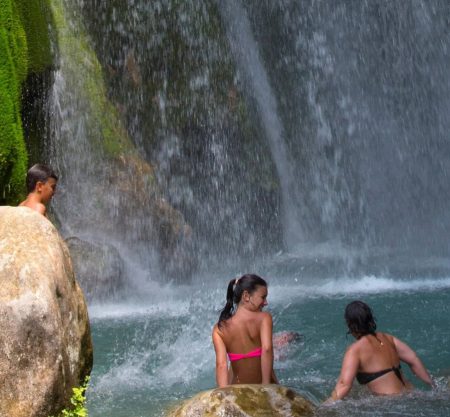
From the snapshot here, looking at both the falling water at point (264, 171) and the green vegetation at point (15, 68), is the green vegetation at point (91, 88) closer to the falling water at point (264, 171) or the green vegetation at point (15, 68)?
the falling water at point (264, 171)

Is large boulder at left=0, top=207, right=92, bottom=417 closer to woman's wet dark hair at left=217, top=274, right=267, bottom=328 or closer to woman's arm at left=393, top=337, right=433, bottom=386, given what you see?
woman's wet dark hair at left=217, top=274, right=267, bottom=328

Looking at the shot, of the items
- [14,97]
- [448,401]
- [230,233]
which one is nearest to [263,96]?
[230,233]

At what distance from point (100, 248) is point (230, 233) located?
201 inches

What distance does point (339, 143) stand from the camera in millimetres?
21734

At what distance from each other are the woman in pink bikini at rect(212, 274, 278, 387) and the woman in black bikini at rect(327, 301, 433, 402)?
0.56 m

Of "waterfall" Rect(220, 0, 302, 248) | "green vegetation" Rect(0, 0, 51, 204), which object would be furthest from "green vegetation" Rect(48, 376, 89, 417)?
"waterfall" Rect(220, 0, 302, 248)

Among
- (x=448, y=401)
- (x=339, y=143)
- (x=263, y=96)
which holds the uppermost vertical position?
(x=263, y=96)

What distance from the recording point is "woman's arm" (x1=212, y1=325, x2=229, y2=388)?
5996 mm

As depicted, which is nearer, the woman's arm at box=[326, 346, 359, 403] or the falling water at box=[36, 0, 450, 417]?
the woman's arm at box=[326, 346, 359, 403]

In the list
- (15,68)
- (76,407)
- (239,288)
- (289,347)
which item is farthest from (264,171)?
(76,407)

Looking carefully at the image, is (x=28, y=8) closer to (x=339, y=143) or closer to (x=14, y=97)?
(x=14, y=97)

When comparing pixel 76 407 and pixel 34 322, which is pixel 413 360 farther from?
pixel 34 322

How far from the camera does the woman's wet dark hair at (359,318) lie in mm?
6047

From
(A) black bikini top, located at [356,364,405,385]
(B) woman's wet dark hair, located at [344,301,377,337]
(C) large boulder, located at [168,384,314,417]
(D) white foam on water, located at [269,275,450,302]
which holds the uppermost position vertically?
(B) woman's wet dark hair, located at [344,301,377,337]
